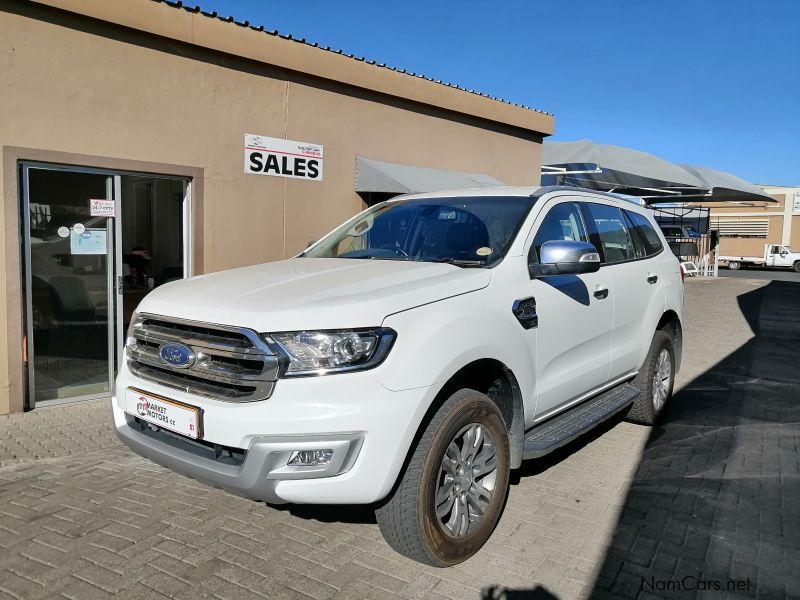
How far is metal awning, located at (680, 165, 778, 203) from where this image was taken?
784 inches

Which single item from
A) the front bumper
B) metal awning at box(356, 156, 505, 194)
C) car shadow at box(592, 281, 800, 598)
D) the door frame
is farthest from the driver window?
metal awning at box(356, 156, 505, 194)

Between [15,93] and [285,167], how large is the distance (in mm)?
3012

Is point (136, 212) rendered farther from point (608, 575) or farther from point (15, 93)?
point (608, 575)

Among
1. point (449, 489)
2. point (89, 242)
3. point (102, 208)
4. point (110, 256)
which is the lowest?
point (449, 489)

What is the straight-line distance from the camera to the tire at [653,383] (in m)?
5.18

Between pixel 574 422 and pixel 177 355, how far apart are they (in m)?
2.45

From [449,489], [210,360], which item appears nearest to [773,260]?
[449,489]

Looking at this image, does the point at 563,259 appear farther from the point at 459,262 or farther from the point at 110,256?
the point at 110,256

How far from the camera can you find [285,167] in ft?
25.8

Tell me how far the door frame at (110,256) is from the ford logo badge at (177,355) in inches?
120

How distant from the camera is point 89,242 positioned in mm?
6215

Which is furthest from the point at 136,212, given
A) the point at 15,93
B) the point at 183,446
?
the point at 183,446

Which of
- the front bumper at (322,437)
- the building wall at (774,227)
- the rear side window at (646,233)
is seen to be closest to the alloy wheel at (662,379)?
the rear side window at (646,233)
